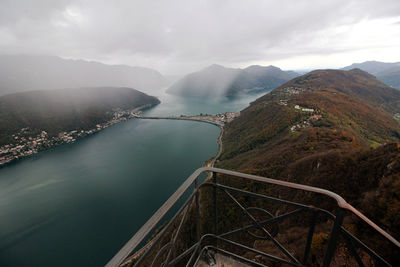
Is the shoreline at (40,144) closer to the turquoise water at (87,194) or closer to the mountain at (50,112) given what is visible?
the mountain at (50,112)

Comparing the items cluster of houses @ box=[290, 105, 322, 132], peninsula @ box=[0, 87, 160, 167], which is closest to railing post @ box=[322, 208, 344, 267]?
cluster of houses @ box=[290, 105, 322, 132]

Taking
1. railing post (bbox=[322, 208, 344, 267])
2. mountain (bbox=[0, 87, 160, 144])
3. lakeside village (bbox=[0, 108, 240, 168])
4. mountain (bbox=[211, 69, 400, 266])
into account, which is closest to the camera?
railing post (bbox=[322, 208, 344, 267])

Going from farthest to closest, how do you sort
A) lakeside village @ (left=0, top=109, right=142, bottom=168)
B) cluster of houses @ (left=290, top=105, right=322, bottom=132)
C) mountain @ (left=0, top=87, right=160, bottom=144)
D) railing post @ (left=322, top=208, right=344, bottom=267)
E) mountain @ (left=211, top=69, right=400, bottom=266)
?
mountain @ (left=0, top=87, right=160, bottom=144), lakeside village @ (left=0, top=109, right=142, bottom=168), cluster of houses @ (left=290, top=105, right=322, bottom=132), mountain @ (left=211, top=69, right=400, bottom=266), railing post @ (left=322, top=208, right=344, bottom=267)

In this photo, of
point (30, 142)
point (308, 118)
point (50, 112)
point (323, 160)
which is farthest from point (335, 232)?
point (50, 112)

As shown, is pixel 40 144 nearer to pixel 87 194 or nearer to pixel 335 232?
pixel 87 194

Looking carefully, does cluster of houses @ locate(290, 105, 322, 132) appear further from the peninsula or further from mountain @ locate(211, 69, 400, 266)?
the peninsula

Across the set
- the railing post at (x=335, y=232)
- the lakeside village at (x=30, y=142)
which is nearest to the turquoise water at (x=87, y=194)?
the lakeside village at (x=30, y=142)

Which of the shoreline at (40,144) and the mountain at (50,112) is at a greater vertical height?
the mountain at (50,112)
